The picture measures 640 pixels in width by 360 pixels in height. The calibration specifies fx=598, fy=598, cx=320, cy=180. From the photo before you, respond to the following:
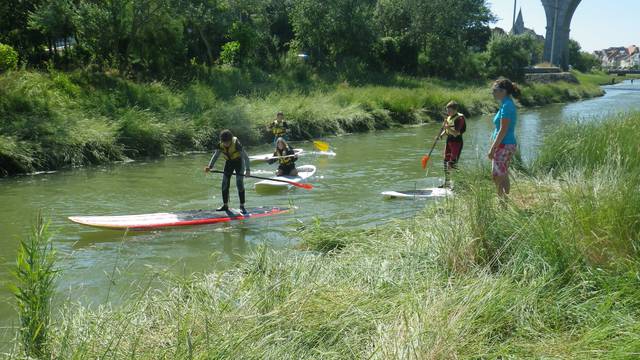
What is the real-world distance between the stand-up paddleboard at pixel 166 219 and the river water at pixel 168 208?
0.39 ft

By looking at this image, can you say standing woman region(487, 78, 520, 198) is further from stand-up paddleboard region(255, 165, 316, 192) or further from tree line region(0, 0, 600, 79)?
tree line region(0, 0, 600, 79)

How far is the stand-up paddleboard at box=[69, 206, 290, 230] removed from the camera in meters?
8.43

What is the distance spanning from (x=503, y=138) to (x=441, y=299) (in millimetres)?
3538

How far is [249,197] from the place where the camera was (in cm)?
1125

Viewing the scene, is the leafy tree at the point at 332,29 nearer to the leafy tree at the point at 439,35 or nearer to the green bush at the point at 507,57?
the leafy tree at the point at 439,35

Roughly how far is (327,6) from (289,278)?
3058 cm

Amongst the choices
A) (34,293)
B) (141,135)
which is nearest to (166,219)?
(34,293)

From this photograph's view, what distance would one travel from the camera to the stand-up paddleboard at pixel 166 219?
8.43 meters

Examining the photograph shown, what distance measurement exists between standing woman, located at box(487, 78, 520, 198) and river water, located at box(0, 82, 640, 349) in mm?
275

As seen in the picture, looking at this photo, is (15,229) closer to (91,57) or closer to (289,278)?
(289,278)

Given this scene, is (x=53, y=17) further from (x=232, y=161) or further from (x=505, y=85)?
(x=505, y=85)

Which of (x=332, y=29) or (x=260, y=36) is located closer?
(x=260, y=36)

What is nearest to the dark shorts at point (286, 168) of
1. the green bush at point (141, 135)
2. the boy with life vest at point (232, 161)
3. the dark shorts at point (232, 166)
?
the boy with life vest at point (232, 161)

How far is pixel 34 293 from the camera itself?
340cm
